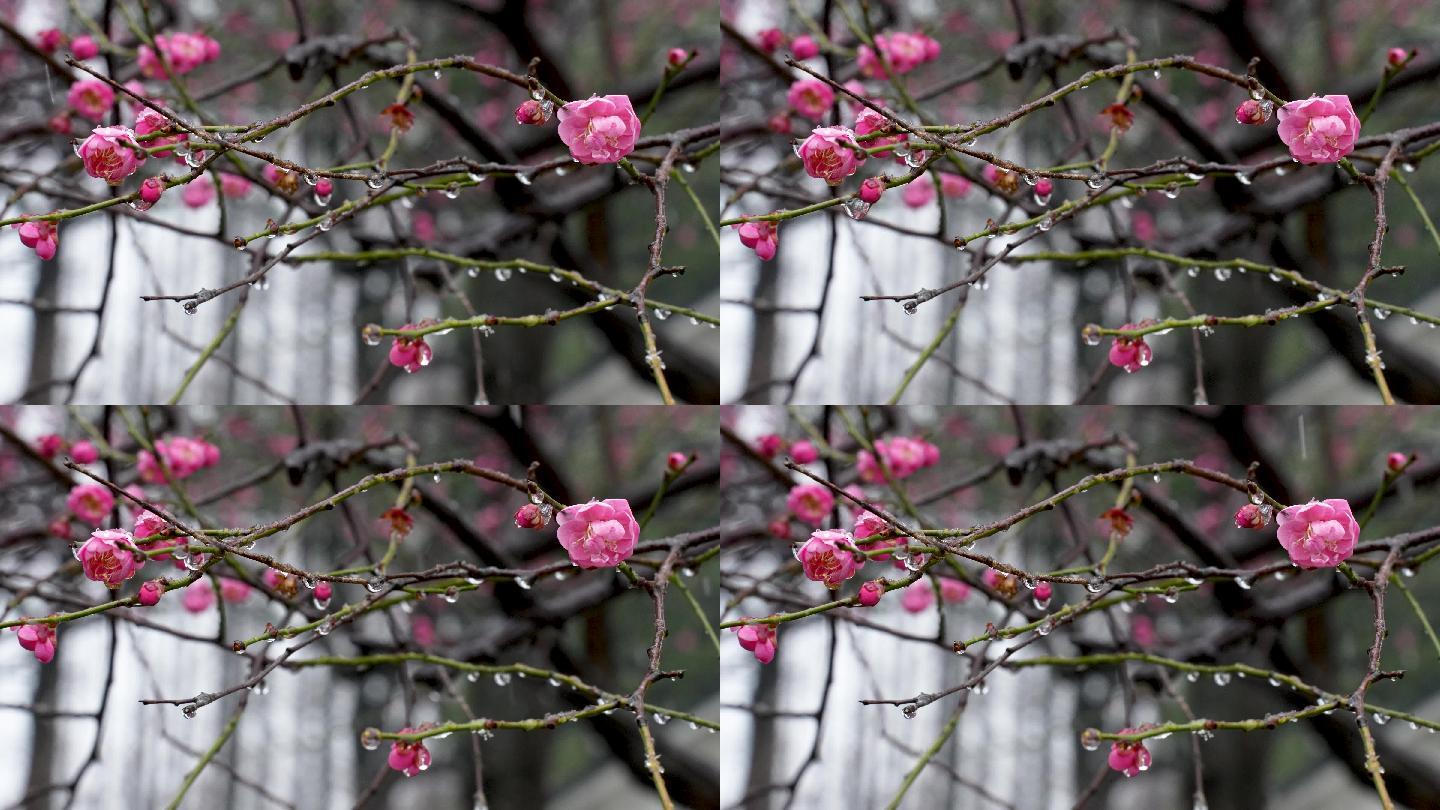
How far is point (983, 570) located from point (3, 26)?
3.53ft

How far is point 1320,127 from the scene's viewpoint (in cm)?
102

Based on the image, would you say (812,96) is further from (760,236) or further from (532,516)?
(532,516)

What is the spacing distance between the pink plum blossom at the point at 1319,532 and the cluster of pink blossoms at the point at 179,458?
1041 millimetres

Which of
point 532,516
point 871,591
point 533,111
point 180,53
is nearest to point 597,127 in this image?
point 533,111

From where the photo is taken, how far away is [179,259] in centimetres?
150

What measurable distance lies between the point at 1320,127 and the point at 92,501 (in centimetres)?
119

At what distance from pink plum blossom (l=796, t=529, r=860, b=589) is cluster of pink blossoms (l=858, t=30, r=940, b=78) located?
572 millimetres

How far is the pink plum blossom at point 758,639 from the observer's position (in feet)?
3.47

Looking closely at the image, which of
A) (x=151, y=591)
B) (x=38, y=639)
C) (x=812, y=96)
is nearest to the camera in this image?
(x=151, y=591)

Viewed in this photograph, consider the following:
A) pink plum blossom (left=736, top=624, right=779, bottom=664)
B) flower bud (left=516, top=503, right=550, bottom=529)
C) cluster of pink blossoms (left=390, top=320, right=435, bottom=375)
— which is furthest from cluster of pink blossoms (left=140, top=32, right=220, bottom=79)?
pink plum blossom (left=736, top=624, right=779, bottom=664)


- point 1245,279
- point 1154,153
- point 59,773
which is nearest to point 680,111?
point 1154,153

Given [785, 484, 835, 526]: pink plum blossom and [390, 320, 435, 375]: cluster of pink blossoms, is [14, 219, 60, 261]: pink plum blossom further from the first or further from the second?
[785, 484, 835, 526]: pink plum blossom

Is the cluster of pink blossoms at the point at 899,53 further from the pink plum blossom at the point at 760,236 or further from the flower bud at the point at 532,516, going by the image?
the flower bud at the point at 532,516

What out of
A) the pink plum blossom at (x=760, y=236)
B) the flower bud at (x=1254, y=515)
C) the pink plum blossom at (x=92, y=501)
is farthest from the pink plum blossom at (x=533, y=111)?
the pink plum blossom at (x=92, y=501)
